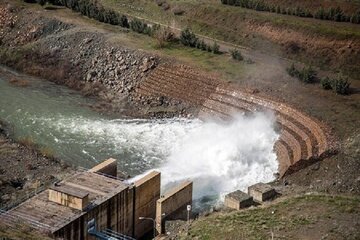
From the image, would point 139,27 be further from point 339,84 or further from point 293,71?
point 339,84

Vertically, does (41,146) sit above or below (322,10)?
below

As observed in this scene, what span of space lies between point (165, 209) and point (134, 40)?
2802cm

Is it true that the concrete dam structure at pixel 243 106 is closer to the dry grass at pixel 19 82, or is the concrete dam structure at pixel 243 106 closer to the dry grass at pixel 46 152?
the dry grass at pixel 19 82

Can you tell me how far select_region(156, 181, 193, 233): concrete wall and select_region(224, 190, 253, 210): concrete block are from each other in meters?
3.17

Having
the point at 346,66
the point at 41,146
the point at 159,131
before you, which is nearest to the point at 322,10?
the point at 346,66

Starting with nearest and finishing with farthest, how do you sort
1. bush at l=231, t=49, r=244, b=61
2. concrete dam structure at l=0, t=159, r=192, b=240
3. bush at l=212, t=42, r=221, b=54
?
1. concrete dam structure at l=0, t=159, r=192, b=240
2. bush at l=231, t=49, r=244, b=61
3. bush at l=212, t=42, r=221, b=54

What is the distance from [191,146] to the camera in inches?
1960

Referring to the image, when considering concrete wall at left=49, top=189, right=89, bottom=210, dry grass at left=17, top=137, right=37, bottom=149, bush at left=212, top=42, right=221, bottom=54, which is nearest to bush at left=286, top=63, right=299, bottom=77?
bush at left=212, top=42, right=221, bottom=54

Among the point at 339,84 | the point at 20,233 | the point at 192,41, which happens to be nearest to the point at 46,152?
the point at 20,233

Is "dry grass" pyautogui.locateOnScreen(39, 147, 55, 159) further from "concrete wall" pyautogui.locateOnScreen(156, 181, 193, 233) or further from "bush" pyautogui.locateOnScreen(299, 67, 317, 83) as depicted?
"bush" pyautogui.locateOnScreen(299, 67, 317, 83)

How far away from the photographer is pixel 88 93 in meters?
59.8

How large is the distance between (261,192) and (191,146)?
11822 mm

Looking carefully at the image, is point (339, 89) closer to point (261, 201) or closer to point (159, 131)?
point (159, 131)

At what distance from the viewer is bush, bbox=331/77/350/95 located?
5269cm
